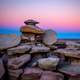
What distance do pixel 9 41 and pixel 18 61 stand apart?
497 mm

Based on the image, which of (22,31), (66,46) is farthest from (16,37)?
(66,46)

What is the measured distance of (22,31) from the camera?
10.8 ft

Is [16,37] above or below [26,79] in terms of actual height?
above

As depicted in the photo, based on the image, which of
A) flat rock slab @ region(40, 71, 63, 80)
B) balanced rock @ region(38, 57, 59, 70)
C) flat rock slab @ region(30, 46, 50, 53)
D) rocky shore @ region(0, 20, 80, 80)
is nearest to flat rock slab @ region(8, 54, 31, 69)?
rocky shore @ region(0, 20, 80, 80)

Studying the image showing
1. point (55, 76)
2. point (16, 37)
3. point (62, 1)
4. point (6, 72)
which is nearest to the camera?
point (55, 76)

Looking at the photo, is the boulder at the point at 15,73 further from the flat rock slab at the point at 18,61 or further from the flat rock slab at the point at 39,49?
the flat rock slab at the point at 39,49

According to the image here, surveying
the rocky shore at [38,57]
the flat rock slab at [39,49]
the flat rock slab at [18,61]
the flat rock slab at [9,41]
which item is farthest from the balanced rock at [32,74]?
the flat rock slab at [9,41]

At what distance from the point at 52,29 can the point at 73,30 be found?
15.8 inches

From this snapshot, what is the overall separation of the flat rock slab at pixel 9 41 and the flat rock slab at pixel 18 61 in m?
0.29

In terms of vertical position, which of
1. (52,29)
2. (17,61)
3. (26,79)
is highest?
(52,29)

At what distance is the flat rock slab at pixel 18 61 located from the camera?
2828 millimetres

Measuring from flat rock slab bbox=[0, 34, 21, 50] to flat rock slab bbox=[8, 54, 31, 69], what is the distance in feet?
0.94

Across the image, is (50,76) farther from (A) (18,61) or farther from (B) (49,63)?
(A) (18,61)

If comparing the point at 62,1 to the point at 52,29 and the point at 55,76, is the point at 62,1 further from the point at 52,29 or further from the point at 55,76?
the point at 55,76
